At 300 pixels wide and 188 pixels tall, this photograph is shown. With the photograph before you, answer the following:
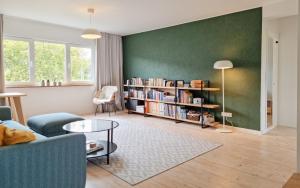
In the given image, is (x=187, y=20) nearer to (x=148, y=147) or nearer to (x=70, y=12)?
(x=70, y=12)

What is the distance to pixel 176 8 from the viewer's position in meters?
4.18

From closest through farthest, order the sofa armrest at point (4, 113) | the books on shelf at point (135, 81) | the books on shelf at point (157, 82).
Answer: the sofa armrest at point (4, 113)
the books on shelf at point (157, 82)
the books on shelf at point (135, 81)

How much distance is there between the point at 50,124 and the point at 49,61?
3008 mm

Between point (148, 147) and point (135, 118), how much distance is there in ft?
7.79

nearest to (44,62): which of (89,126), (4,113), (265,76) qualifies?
(4,113)

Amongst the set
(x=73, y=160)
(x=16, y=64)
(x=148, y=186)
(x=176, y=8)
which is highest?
(x=176, y=8)

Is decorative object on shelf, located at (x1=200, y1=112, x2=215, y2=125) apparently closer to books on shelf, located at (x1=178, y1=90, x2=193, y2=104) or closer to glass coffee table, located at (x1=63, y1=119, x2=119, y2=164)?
books on shelf, located at (x1=178, y1=90, x2=193, y2=104)

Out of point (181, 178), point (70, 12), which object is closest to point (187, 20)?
point (70, 12)

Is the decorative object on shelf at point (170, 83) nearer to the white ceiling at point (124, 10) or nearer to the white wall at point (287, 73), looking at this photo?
the white ceiling at point (124, 10)

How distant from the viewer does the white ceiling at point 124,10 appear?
3.84m

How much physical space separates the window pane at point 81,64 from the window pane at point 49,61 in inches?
11.0

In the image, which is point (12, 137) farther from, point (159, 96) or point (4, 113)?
point (159, 96)

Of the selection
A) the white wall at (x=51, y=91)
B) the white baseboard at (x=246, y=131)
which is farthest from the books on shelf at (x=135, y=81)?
the white baseboard at (x=246, y=131)

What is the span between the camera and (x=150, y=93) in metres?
5.84
